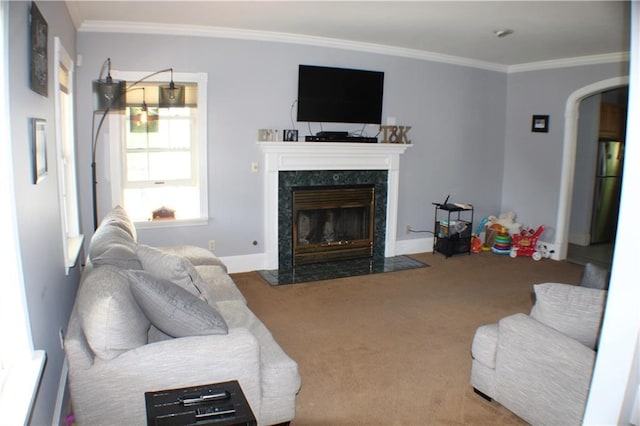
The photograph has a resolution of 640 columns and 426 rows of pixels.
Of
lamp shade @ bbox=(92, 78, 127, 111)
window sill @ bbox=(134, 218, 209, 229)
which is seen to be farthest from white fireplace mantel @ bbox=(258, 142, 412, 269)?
lamp shade @ bbox=(92, 78, 127, 111)

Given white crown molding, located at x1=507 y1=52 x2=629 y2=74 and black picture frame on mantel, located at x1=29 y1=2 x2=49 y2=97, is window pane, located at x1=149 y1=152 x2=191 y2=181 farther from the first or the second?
white crown molding, located at x1=507 y1=52 x2=629 y2=74

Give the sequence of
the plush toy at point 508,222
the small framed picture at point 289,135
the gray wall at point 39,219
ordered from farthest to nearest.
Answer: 1. the plush toy at point 508,222
2. the small framed picture at point 289,135
3. the gray wall at point 39,219

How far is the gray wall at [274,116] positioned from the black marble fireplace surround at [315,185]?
9.7 inches

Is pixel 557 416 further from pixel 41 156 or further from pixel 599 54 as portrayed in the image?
pixel 599 54

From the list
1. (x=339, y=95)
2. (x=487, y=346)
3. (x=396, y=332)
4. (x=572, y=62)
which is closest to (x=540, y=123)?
(x=572, y=62)

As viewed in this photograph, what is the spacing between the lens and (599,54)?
224 inches

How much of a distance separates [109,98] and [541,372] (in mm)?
3818

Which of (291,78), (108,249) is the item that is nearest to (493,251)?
(291,78)

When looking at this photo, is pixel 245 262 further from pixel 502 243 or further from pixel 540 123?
pixel 540 123

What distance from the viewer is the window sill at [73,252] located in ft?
10.3

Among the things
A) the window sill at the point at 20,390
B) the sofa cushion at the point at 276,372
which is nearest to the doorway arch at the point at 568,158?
the sofa cushion at the point at 276,372

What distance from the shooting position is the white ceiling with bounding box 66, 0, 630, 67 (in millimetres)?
3848

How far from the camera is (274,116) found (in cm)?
523

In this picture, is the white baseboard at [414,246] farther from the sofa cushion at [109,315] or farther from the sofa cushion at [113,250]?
the sofa cushion at [109,315]
